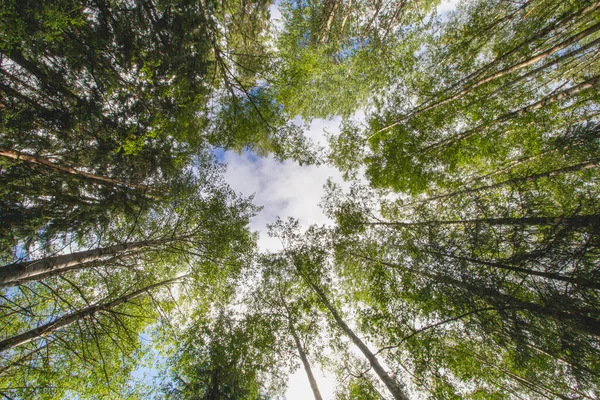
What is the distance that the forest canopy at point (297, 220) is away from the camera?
4.18m

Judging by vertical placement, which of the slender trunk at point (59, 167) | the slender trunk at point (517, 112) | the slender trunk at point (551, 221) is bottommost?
the slender trunk at point (551, 221)

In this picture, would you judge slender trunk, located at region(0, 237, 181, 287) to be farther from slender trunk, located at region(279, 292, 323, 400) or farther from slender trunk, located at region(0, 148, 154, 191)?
slender trunk, located at region(279, 292, 323, 400)

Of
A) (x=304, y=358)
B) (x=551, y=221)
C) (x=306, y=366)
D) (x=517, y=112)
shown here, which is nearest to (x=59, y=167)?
(x=304, y=358)

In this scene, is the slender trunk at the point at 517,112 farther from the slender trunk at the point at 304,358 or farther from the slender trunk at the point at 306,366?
the slender trunk at the point at 306,366

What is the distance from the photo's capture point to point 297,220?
34.0 ft

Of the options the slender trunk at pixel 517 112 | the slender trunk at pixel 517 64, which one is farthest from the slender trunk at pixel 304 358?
the slender trunk at pixel 517 64

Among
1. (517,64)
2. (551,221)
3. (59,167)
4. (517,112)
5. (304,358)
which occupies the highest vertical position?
(59,167)

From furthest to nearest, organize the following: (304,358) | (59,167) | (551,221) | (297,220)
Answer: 1. (297,220)
2. (304,358)
3. (59,167)
4. (551,221)

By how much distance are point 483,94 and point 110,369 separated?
16913 millimetres

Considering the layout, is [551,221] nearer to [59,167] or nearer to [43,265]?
[43,265]

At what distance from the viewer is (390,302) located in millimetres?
6121

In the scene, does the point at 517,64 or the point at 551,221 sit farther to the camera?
the point at 517,64

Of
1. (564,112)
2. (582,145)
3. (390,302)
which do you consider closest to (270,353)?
(390,302)

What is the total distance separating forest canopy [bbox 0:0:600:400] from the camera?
418 cm
